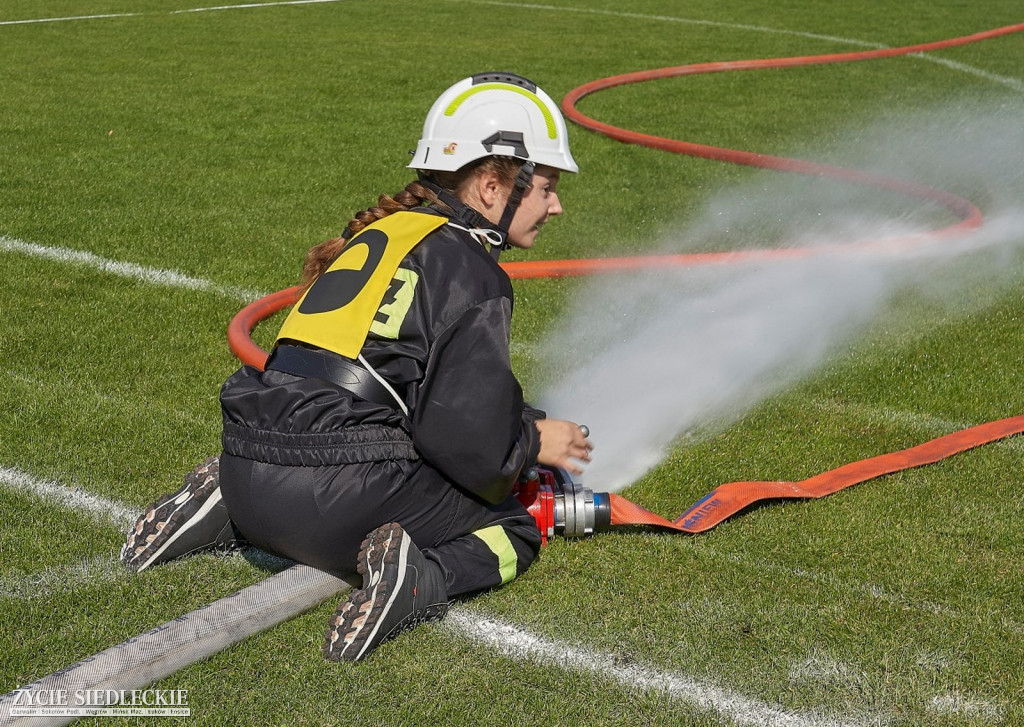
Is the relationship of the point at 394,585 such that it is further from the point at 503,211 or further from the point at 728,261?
the point at 728,261

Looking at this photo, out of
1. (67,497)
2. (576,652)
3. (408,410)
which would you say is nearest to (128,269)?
(67,497)

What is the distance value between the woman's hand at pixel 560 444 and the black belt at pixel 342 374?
1.53 ft

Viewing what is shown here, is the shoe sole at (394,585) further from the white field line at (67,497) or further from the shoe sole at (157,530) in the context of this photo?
the white field line at (67,497)

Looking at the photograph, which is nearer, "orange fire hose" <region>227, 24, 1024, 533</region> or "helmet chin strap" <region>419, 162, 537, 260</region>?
"helmet chin strap" <region>419, 162, 537, 260</region>

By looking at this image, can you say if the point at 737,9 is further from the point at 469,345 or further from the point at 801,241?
the point at 469,345

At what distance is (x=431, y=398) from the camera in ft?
9.96

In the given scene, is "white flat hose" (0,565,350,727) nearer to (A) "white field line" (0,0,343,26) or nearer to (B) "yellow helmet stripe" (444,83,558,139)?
(B) "yellow helmet stripe" (444,83,558,139)

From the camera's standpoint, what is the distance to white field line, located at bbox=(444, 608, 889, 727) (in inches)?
111

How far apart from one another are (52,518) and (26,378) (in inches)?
50.0

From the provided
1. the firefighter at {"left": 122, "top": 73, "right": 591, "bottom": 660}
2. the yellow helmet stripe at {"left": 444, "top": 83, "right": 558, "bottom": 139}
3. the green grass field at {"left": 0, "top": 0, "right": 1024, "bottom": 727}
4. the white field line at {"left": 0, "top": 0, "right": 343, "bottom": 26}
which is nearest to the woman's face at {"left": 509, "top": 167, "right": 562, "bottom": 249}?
the firefighter at {"left": 122, "top": 73, "right": 591, "bottom": 660}

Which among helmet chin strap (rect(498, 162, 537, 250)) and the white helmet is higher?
the white helmet

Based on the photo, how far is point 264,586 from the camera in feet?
10.5

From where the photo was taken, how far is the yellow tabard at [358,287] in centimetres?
309

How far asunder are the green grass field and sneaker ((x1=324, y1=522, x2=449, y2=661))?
6cm
